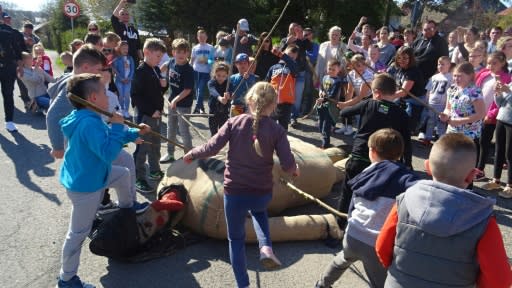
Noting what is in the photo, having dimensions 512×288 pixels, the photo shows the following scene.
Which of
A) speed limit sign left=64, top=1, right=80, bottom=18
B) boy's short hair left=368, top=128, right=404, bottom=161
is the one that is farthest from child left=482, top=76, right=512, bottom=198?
speed limit sign left=64, top=1, right=80, bottom=18

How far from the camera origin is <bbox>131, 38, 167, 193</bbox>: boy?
5219 mm

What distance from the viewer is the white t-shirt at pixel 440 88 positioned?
23.7ft

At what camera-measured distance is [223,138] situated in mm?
3150

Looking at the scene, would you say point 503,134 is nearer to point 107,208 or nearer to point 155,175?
point 155,175

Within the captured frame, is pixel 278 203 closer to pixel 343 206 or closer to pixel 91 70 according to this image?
pixel 343 206

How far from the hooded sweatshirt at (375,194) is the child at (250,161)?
2.00 ft

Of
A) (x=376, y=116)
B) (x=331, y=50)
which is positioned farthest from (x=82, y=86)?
(x=331, y=50)

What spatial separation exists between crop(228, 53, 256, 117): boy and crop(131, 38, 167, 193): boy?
117 centimetres

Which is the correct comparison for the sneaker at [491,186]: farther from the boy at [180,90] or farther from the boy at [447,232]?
the boy at [180,90]

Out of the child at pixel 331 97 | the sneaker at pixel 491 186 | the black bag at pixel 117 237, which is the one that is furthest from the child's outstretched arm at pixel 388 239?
the child at pixel 331 97

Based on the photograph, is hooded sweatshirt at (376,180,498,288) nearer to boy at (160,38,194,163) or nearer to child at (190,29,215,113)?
boy at (160,38,194,163)

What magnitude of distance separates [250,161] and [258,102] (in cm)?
44

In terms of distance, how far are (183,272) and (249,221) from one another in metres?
0.78

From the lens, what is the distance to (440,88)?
7.25 meters
